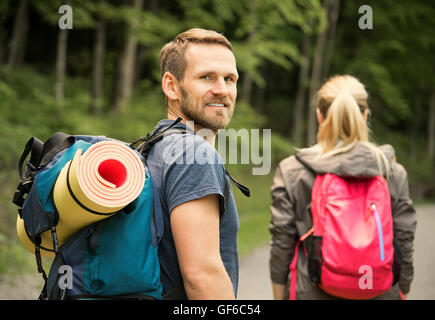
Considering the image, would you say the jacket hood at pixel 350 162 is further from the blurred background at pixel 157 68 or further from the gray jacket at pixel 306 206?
the blurred background at pixel 157 68

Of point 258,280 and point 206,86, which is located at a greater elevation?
point 206,86

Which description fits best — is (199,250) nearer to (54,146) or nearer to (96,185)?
(96,185)

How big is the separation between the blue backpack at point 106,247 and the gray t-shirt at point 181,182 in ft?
0.21

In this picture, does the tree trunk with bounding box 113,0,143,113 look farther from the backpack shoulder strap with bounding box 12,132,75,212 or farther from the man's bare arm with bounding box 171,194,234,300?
the man's bare arm with bounding box 171,194,234,300

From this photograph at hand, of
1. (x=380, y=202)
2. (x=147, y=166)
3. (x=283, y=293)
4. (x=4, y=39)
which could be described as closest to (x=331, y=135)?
(x=380, y=202)

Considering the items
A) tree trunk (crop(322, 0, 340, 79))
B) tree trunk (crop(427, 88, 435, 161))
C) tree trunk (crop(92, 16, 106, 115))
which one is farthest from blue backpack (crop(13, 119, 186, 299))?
tree trunk (crop(427, 88, 435, 161))

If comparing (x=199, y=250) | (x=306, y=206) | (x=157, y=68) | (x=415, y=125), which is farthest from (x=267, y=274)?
(x=415, y=125)

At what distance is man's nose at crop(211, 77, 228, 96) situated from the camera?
2021 mm

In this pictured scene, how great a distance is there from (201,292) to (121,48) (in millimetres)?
15048

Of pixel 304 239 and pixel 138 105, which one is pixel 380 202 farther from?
pixel 138 105

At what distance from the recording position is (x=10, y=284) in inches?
226

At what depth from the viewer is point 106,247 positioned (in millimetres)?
1628

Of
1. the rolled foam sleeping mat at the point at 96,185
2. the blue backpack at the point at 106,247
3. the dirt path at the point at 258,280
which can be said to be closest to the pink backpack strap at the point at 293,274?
the blue backpack at the point at 106,247

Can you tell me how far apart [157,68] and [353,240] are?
13.4 m
